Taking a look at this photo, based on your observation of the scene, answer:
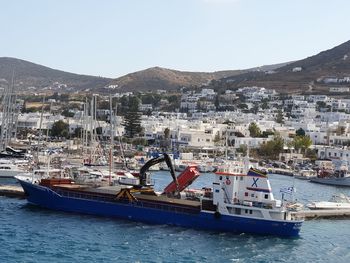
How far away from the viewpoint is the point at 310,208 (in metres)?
40.8

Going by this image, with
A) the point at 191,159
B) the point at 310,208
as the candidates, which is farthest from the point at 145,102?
the point at 310,208

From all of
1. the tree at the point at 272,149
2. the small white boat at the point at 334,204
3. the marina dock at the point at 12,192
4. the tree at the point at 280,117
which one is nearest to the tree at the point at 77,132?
the tree at the point at 272,149

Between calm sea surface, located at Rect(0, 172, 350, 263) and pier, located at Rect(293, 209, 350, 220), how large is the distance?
2.03 meters

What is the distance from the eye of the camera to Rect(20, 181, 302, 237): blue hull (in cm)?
3169

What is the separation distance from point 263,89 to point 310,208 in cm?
12376

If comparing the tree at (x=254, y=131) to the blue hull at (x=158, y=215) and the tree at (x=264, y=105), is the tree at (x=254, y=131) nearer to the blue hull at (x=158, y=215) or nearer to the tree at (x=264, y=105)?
the tree at (x=264, y=105)

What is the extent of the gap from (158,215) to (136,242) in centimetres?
485

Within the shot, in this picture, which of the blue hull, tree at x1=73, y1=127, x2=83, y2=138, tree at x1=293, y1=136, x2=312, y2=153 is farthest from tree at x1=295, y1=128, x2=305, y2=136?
the blue hull

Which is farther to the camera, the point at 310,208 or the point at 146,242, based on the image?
the point at 310,208

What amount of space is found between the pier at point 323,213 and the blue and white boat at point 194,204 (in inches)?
168

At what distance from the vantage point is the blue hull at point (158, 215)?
31688 millimetres

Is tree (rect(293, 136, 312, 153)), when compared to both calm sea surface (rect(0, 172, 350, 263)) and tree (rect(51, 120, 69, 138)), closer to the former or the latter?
tree (rect(51, 120, 69, 138))

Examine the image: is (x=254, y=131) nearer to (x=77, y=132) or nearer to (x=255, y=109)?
(x=77, y=132)

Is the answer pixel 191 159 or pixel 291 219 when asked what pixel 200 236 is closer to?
pixel 291 219
